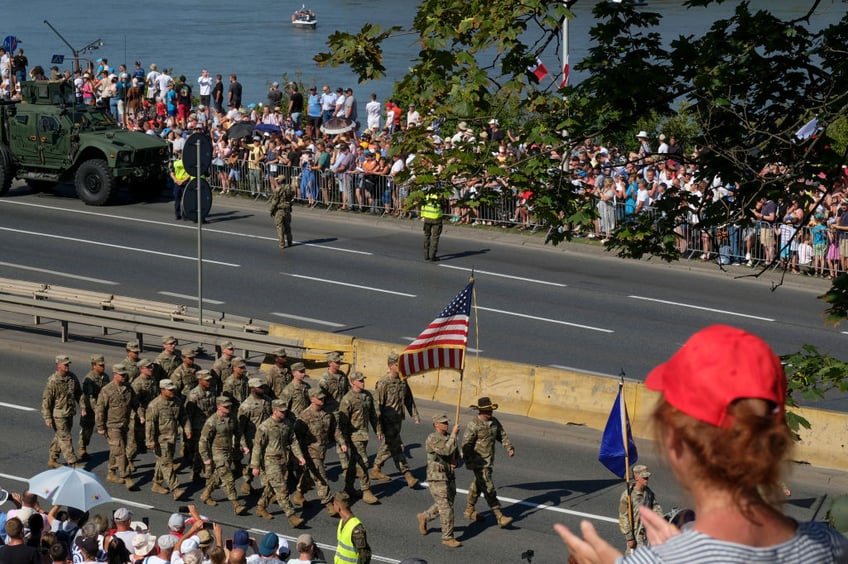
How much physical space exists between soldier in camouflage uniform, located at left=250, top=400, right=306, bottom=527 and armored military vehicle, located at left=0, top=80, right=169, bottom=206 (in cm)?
1732

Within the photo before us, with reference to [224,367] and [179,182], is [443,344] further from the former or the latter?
[179,182]

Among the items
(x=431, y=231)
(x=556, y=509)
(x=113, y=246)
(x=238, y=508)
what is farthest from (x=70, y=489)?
(x=113, y=246)

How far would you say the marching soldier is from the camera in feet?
53.0

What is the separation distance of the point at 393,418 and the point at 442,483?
207 cm

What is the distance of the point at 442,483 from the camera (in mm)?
13805

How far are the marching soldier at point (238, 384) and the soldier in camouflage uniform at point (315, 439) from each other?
4.27ft

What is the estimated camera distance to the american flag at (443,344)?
1561cm

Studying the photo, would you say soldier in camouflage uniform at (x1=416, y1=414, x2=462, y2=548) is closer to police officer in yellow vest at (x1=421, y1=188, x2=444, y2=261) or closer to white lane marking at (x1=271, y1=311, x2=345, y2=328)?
white lane marking at (x1=271, y1=311, x2=345, y2=328)

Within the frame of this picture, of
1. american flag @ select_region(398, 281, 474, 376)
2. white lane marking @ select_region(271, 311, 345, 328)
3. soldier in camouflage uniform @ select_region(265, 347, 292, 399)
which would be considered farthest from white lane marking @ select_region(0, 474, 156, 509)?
white lane marking @ select_region(271, 311, 345, 328)

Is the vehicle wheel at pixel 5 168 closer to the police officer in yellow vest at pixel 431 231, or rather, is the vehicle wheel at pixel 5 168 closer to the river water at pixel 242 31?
the police officer in yellow vest at pixel 431 231

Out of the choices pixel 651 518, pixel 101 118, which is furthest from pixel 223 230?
pixel 651 518

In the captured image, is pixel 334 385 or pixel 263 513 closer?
pixel 263 513

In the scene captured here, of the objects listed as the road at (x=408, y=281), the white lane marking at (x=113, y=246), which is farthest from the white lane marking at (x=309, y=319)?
the white lane marking at (x=113, y=246)

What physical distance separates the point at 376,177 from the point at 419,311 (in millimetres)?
7546
